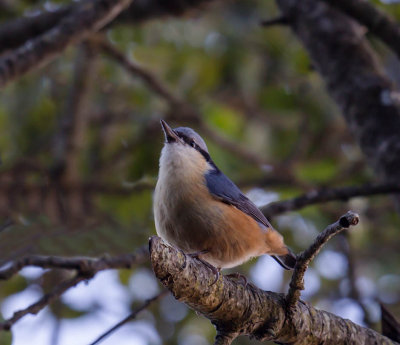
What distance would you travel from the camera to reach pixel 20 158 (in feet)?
16.7

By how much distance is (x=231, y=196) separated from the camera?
3.05 meters

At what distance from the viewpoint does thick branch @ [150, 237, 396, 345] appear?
74.5 inches

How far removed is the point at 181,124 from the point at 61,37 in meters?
2.32

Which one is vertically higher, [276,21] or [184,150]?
[276,21]

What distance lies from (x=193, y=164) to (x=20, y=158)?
2.44 m

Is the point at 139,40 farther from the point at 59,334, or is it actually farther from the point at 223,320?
the point at 223,320

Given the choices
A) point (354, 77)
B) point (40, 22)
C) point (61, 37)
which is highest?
point (61, 37)

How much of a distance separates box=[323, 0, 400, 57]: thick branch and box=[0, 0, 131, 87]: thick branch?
1.26 m

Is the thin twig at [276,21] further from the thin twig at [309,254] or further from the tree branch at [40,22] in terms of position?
the thin twig at [309,254]

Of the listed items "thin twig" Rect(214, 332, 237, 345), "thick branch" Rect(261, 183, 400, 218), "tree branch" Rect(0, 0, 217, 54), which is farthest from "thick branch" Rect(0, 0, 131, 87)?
"thin twig" Rect(214, 332, 237, 345)

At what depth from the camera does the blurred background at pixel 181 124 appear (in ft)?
15.6

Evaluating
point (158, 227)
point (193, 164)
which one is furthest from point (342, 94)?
point (158, 227)

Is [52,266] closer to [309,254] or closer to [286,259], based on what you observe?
[309,254]

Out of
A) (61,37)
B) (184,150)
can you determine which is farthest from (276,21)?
(61,37)
